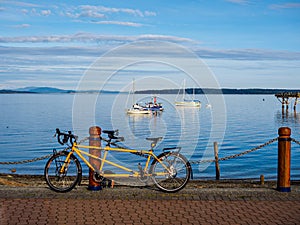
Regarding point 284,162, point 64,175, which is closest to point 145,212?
point 64,175

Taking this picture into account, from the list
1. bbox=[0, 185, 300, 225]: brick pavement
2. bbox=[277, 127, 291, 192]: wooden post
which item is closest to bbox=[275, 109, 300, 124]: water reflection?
bbox=[277, 127, 291, 192]: wooden post

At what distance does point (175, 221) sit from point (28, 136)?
38.6m

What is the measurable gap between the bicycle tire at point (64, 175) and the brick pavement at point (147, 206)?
177 mm

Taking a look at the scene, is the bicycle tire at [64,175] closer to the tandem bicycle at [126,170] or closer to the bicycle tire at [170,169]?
the tandem bicycle at [126,170]

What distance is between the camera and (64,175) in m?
9.52

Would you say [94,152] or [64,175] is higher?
[94,152]

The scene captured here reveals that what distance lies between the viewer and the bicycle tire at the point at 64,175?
30.8ft

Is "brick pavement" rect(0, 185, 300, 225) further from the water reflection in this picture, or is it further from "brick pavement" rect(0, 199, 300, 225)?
the water reflection

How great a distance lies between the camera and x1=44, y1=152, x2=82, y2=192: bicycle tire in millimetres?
9375

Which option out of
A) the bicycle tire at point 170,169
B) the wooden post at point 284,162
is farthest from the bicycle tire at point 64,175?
the wooden post at point 284,162

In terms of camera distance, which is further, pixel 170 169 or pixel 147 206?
pixel 170 169

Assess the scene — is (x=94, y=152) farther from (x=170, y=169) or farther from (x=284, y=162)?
(x=284, y=162)

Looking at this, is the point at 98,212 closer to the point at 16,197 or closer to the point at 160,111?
the point at 16,197

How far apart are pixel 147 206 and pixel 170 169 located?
47.1 inches
